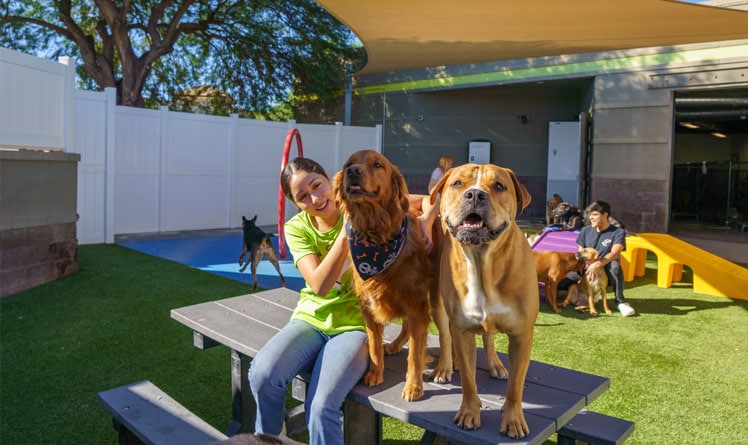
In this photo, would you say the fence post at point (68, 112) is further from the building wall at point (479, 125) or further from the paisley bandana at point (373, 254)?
the building wall at point (479, 125)

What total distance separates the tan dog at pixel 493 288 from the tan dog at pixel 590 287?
14.2 feet

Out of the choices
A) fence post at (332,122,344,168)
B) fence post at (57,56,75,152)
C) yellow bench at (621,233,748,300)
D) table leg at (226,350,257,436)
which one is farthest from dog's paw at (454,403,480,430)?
fence post at (332,122,344,168)

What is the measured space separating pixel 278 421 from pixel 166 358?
2.09 metres

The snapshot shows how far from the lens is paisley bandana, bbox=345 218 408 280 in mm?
2021

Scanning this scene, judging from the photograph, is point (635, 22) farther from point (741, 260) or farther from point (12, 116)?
point (12, 116)

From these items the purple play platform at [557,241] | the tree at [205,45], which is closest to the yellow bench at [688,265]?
the purple play platform at [557,241]

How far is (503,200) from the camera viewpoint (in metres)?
1.74

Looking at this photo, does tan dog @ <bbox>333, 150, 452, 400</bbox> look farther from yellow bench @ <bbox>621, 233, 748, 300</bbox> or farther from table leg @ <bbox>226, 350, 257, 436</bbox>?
yellow bench @ <bbox>621, 233, 748, 300</bbox>

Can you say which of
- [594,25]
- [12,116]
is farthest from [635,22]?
[12,116]

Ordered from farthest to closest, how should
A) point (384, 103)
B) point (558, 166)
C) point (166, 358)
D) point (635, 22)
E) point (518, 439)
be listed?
point (384, 103)
point (558, 166)
point (635, 22)
point (166, 358)
point (518, 439)

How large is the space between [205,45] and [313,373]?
629 inches

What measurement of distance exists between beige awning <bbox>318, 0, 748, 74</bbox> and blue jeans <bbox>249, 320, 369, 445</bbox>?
4241 mm

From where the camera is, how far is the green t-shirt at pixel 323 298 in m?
2.48

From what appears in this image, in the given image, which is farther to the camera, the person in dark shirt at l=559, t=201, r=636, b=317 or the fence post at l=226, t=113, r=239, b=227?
the fence post at l=226, t=113, r=239, b=227
